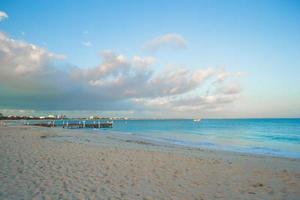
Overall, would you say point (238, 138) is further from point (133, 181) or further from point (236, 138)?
point (133, 181)

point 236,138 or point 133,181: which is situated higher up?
point 133,181

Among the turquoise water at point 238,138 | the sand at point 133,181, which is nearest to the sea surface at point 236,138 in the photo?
the turquoise water at point 238,138

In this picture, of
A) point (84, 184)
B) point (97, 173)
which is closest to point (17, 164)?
point (97, 173)

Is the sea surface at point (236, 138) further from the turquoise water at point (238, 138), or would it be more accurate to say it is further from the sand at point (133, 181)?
the sand at point (133, 181)

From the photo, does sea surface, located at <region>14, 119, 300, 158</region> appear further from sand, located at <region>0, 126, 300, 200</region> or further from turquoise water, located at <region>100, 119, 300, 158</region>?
sand, located at <region>0, 126, 300, 200</region>

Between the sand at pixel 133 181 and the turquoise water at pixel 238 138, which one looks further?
the turquoise water at pixel 238 138

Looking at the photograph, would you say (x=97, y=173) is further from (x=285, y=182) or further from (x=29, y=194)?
(x=285, y=182)

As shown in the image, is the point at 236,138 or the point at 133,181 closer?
the point at 133,181

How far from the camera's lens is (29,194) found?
221 inches

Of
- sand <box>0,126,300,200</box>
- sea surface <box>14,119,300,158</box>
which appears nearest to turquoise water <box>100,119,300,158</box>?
sea surface <box>14,119,300,158</box>

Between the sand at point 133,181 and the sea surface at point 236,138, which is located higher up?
the sand at point 133,181

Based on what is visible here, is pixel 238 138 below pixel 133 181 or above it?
below

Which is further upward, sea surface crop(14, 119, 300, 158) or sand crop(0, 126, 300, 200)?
sand crop(0, 126, 300, 200)

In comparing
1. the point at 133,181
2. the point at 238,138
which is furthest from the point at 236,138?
the point at 133,181
